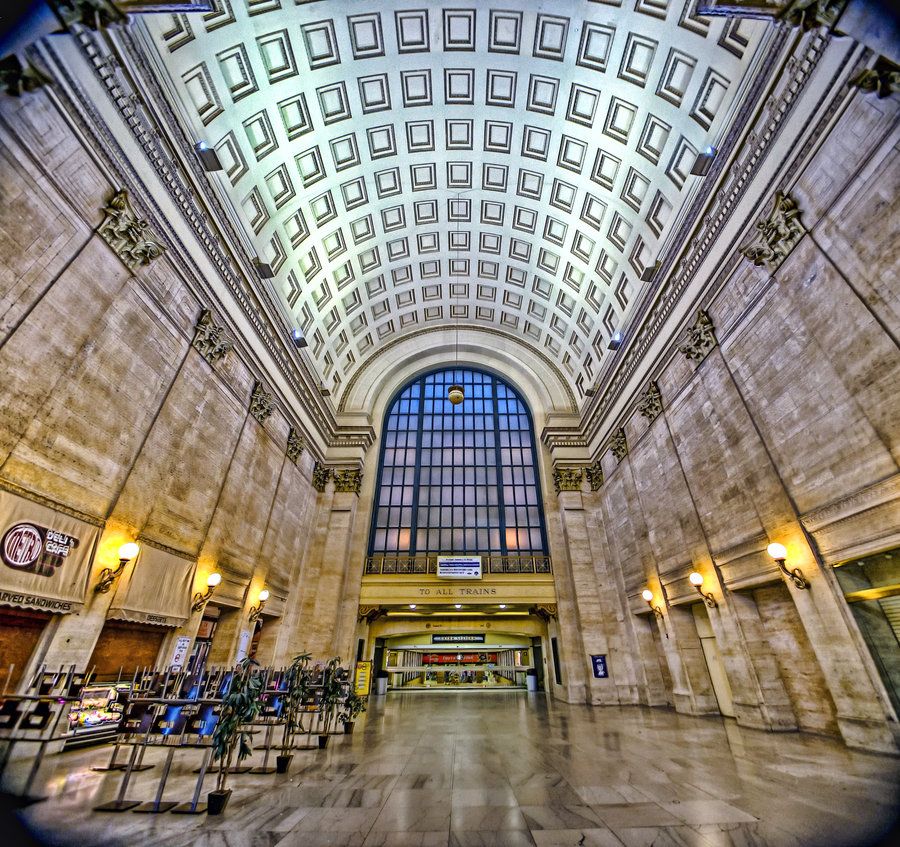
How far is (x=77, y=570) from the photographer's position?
7711 mm

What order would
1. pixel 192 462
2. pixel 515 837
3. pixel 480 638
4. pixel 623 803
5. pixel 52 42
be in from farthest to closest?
1. pixel 480 638
2. pixel 192 462
3. pixel 52 42
4. pixel 623 803
5. pixel 515 837

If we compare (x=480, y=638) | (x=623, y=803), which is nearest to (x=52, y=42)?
(x=623, y=803)

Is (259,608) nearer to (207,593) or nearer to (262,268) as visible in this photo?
(207,593)

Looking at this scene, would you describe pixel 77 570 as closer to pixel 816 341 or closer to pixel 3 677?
pixel 3 677

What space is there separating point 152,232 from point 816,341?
48.0 feet

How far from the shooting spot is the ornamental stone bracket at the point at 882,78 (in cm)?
648

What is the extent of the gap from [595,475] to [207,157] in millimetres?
18932

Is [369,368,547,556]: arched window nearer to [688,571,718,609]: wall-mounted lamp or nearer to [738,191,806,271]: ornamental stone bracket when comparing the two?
[688,571,718,609]: wall-mounted lamp

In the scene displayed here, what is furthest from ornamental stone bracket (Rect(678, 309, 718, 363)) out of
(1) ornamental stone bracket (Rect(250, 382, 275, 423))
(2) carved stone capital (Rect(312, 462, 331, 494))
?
(2) carved stone capital (Rect(312, 462, 331, 494))

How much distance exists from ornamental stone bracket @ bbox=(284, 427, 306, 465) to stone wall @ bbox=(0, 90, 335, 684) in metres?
3.77

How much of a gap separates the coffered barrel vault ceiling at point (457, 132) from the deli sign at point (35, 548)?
1018 centimetres

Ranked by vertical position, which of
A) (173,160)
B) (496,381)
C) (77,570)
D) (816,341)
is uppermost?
(496,381)

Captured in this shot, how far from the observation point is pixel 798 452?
335 inches

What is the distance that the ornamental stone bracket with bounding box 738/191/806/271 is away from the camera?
8516mm
